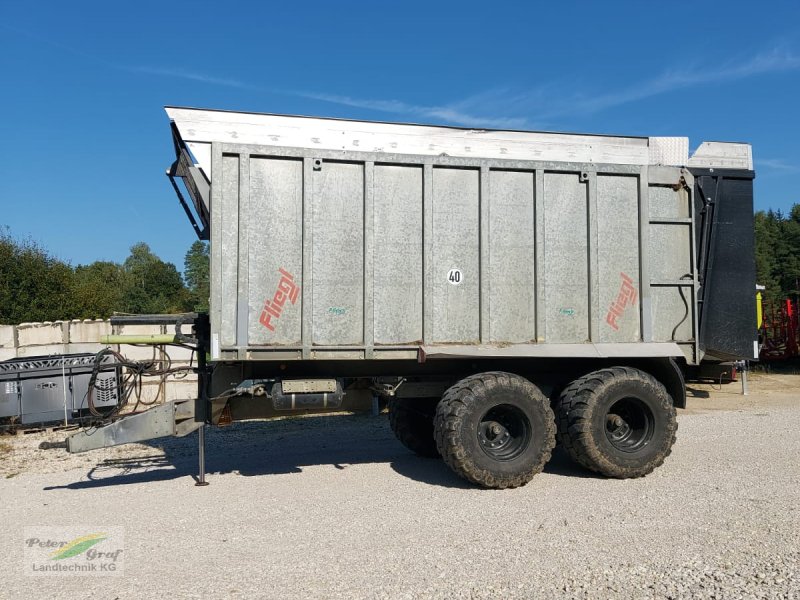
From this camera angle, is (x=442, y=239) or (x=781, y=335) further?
(x=781, y=335)

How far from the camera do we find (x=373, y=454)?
8797mm

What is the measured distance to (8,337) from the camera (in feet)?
50.1

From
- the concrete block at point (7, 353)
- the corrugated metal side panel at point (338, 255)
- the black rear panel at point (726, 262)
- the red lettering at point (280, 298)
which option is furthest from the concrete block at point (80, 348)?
the black rear panel at point (726, 262)

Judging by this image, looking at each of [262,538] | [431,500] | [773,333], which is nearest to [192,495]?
[262,538]

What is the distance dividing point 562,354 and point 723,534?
242cm

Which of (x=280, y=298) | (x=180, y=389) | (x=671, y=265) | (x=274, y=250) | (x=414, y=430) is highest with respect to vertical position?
(x=274, y=250)

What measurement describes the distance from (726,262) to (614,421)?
2.30 m

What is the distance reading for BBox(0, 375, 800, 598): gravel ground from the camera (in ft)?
14.0

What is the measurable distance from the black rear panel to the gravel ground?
4.89 feet

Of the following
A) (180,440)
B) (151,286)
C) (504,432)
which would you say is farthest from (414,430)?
(151,286)

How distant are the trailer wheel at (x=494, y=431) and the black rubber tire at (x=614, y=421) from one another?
0.97 ft

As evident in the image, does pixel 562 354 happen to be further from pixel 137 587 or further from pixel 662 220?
pixel 137 587

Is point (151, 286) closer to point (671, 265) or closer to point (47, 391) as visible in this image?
point (47, 391)

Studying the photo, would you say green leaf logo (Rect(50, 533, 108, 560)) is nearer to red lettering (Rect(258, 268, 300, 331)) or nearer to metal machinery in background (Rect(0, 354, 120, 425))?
red lettering (Rect(258, 268, 300, 331))
